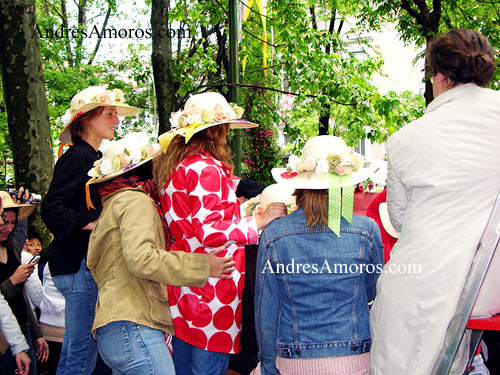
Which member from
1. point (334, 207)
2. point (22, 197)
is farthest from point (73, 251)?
point (22, 197)

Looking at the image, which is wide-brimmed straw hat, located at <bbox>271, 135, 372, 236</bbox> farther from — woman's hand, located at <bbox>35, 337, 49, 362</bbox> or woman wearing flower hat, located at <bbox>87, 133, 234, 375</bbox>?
woman's hand, located at <bbox>35, 337, 49, 362</bbox>

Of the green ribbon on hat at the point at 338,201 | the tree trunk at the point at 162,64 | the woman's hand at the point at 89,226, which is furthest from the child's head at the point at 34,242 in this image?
the green ribbon on hat at the point at 338,201

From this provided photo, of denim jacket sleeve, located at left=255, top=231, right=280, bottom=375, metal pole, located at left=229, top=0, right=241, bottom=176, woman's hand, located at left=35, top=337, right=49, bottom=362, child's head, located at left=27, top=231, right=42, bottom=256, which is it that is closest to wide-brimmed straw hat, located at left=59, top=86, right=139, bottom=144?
woman's hand, located at left=35, top=337, right=49, bottom=362

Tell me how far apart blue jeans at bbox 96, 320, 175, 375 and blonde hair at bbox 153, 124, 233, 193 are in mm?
790

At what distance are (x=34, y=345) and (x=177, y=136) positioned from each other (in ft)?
9.14

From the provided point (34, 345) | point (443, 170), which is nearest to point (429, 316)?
point (443, 170)

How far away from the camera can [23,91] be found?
627 centimetres

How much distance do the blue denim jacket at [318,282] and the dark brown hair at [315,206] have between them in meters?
0.03

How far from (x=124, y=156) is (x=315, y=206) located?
1113 millimetres

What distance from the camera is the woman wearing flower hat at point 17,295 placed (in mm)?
4133

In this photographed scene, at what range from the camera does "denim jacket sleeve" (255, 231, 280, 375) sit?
8.31 ft

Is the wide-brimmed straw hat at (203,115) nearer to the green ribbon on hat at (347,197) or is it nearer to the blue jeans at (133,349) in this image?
the green ribbon on hat at (347,197)

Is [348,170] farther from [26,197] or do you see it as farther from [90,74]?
[90,74]

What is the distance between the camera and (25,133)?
6289mm
